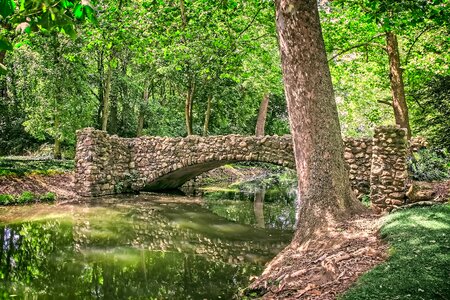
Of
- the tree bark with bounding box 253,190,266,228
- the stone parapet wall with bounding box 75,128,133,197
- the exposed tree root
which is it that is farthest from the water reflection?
the exposed tree root

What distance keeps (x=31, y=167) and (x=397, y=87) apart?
1320 cm

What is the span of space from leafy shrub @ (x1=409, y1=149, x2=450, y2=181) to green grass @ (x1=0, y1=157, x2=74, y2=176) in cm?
1274

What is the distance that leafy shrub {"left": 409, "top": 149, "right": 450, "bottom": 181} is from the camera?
10.8 meters

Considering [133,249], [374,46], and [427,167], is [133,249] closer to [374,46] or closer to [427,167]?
[427,167]

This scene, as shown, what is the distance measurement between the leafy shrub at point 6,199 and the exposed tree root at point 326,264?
9.01m

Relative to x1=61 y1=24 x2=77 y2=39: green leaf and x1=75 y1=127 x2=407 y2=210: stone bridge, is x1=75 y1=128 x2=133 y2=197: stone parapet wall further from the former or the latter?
x1=61 y1=24 x2=77 y2=39: green leaf

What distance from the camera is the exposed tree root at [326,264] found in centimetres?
388

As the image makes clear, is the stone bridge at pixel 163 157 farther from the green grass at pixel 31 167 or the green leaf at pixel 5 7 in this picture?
Result: the green leaf at pixel 5 7

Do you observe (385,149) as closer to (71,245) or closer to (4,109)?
(71,245)

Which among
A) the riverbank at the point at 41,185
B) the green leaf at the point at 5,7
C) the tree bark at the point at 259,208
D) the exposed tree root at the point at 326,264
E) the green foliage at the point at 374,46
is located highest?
the green foliage at the point at 374,46

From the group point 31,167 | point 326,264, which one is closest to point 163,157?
point 31,167

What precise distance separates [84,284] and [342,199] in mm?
4057

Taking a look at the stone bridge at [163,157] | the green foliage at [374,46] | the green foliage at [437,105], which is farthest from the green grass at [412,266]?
the green foliage at [437,105]

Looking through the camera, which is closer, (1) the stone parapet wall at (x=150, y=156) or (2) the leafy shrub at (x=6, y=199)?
(2) the leafy shrub at (x=6, y=199)
